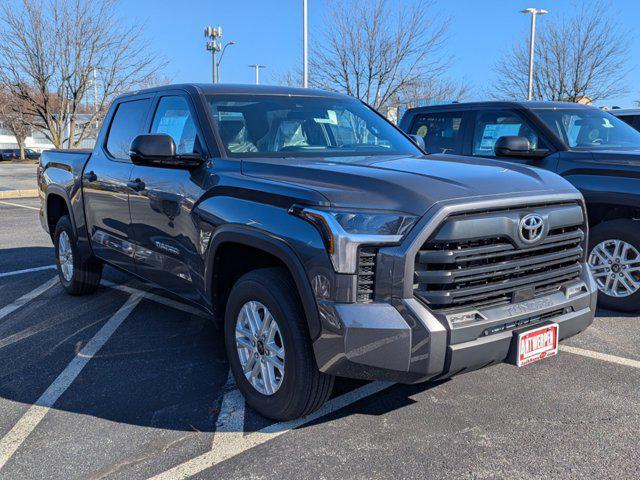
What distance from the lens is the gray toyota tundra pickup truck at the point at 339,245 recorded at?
2.66m

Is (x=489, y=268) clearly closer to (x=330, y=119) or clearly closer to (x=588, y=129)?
(x=330, y=119)

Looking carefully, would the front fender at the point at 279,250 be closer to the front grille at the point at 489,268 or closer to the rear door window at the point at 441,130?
the front grille at the point at 489,268

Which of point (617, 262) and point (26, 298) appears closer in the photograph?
point (617, 262)

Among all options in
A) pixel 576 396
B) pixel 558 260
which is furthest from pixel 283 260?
pixel 576 396

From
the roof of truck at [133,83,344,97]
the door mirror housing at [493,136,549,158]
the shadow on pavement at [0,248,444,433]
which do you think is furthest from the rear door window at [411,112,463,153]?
the shadow on pavement at [0,248,444,433]

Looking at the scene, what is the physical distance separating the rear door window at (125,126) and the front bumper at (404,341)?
270 cm

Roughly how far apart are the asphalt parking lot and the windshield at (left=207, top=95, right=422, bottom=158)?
59.0 inches

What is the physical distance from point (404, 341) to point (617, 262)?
3224 millimetres

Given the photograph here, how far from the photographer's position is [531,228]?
294 centimetres

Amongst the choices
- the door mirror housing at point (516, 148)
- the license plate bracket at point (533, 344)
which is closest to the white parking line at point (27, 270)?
the door mirror housing at point (516, 148)

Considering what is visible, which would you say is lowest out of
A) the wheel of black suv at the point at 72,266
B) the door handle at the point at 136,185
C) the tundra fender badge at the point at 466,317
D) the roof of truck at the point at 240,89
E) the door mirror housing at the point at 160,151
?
the wheel of black suv at the point at 72,266

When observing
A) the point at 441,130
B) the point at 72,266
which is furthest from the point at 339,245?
the point at 441,130

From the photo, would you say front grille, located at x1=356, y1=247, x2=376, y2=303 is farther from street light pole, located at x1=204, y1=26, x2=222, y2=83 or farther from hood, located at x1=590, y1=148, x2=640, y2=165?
street light pole, located at x1=204, y1=26, x2=222, y2=83

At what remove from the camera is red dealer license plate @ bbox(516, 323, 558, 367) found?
9.34 feet
